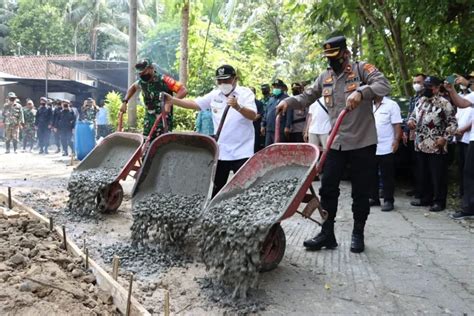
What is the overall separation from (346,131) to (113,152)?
3.28 meters

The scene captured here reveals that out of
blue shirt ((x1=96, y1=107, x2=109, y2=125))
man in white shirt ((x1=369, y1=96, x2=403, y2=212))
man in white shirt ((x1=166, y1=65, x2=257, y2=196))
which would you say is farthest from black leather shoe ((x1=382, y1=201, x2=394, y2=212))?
blue shirt ((x1=96, y1=107, x2=109, y2=125))

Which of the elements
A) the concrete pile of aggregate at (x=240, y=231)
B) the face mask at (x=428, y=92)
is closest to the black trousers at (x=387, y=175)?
the face mask at (x=428, y=92)

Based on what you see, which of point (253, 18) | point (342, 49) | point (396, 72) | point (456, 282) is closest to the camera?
point (456, 282)

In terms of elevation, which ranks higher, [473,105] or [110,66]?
[110,66]

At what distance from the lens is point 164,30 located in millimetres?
37781

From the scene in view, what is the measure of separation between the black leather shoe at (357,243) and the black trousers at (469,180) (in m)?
2.15

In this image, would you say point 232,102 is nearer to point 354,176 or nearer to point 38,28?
point 354,176

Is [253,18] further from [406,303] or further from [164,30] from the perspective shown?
[406,303]

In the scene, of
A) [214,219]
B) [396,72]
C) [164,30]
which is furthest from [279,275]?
[164,30]

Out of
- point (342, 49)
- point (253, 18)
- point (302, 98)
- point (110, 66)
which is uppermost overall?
point (253, 18)

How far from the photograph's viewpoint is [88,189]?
5.71m

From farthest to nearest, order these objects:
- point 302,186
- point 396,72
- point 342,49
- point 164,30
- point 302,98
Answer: point 164,30 < point 396,72 < point 302,98 < point 342,49 < point 302,186

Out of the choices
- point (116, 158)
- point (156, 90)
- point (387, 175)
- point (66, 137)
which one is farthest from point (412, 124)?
point (66, 137)

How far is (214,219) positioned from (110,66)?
22372 mm
